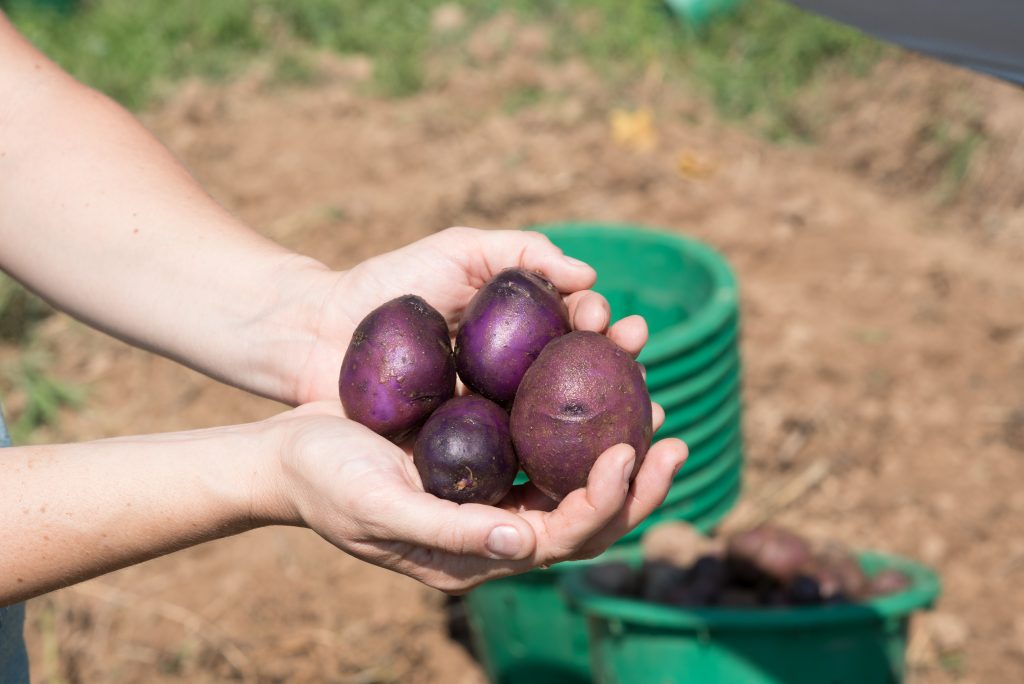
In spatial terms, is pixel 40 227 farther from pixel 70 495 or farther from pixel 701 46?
pixel 701 46

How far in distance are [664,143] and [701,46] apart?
4.14 ft

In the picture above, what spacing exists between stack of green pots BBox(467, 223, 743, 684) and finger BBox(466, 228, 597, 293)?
81 cm

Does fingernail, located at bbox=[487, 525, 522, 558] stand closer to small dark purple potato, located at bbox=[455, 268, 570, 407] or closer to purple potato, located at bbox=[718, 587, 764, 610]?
small dark purple potato, located at bbox=[455, 268, 570, 407]

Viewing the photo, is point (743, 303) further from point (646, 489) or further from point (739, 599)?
point (646, 489)

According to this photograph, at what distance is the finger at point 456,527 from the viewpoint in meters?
1.90

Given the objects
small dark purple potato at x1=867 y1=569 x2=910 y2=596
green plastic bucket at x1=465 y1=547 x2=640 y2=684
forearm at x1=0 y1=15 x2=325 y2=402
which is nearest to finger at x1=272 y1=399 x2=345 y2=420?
forearm at x1=0 y1=15 x2=325 y2=402

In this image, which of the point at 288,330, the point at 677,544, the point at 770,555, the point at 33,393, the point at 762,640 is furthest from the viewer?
the point at 33,393

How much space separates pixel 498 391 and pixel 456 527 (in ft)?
1.72

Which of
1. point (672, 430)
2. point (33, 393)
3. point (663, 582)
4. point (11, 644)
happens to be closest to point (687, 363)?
point (672, 430)

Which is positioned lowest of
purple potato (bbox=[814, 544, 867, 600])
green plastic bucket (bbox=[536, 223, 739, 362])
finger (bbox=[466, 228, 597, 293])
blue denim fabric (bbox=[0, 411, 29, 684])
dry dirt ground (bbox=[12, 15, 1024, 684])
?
dry dirt ground (bbox=[12, 15, 1024, 684])

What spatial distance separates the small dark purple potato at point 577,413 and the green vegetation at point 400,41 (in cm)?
522

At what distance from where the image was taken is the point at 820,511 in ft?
14.9

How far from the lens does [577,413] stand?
2.13m

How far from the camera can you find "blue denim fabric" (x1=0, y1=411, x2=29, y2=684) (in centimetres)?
203
